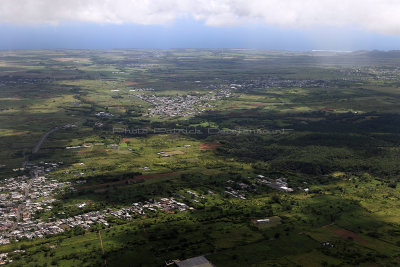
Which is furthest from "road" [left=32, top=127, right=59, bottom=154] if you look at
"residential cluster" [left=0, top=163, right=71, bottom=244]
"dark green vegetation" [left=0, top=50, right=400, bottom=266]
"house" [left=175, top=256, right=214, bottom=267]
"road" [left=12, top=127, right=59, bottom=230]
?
"house" [left=175, top=256, right=214, bottom=267]

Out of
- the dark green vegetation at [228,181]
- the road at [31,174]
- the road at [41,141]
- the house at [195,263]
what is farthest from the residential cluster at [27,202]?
the house at [195,263]

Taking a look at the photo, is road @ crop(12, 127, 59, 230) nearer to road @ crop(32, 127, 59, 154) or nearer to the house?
road @ crop(32, 127, 59, 154)

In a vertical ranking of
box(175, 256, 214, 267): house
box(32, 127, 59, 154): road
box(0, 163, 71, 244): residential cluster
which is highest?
box(32, 127, 59, 154): road

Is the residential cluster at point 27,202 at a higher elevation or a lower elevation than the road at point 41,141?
lower

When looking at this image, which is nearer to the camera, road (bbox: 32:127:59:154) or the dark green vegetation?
the dark green vegetation

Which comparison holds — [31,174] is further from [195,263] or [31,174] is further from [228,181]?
[195,263]

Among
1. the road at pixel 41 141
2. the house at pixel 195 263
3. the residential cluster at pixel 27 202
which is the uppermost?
the road at pixel 41 141

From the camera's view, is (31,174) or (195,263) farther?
(31,174)

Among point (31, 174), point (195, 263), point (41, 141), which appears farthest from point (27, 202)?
point (41, 141)

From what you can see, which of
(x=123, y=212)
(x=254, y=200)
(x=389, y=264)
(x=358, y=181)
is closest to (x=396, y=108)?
(x=358, y=181)

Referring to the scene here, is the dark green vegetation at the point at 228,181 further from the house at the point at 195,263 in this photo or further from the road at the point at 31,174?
the road at the point at 31,174

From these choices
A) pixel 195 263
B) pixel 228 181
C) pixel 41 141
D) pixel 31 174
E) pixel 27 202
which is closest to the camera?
pixel 195 263
